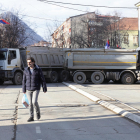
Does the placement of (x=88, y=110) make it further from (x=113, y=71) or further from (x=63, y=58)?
(x=63, y=58)

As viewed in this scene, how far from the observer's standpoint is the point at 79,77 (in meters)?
23.4

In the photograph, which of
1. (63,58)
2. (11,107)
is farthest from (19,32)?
(11,107)

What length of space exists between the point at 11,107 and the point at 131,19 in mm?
59877

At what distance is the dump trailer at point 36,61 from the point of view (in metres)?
21.3

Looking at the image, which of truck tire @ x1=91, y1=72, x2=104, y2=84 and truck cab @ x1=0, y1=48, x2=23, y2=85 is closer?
truck cab @ x1=0, y1=48, x2=23, y2=85

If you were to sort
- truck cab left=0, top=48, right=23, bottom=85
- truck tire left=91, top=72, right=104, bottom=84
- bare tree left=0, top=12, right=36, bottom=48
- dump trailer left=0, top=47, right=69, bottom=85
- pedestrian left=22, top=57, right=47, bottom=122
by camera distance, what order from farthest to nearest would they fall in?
bare tree left=0, top=12, right=36, bottom=48, truck tire left=91, top=72, right=104, bottom=84, dump trailer left=0, top=47, right=69, bottom=85, truck cab left=0, top=48, right=23, bottom=85, pedestrian left=22, top=57, right=47, bottom=122

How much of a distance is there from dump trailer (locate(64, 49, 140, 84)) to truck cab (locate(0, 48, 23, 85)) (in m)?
4.04

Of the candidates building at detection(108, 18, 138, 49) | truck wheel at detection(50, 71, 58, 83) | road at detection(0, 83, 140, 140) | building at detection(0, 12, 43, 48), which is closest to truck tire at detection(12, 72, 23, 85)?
truck wheel at detection(50, 71, 58, 83)

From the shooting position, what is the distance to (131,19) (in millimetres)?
65875

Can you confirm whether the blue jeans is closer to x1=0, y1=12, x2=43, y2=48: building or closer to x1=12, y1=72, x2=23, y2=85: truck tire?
x1=12, y1=72, x2=23, y2=85: truck tire

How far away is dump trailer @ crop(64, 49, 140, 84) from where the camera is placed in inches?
901

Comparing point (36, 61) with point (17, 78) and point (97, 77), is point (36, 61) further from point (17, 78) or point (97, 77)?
point (97, 77)

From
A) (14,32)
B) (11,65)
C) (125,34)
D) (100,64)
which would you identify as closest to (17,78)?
(11,65)

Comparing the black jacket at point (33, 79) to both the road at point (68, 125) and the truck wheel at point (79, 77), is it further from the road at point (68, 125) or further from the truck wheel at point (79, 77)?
the truck wheel at point (79, 77)
